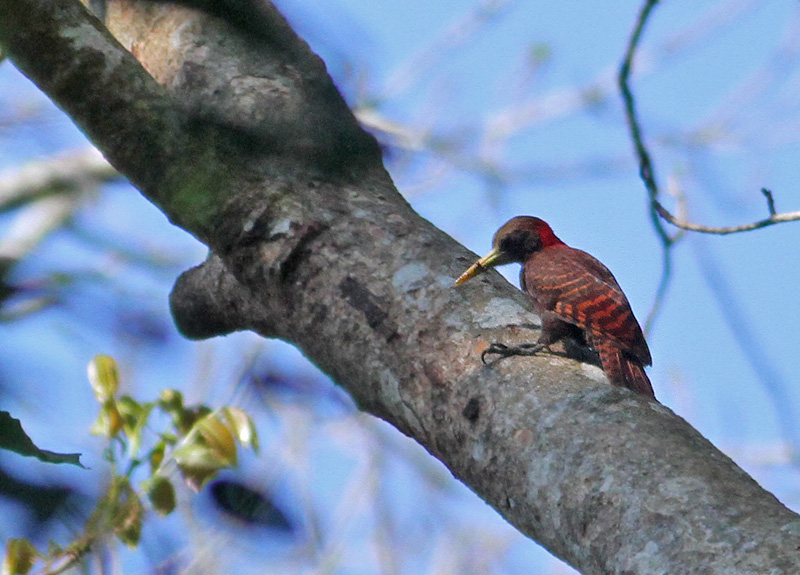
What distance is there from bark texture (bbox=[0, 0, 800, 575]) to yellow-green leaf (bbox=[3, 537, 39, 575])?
2.00ft

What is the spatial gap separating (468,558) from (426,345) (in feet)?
24.3

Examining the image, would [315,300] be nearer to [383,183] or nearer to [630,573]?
[383,183]

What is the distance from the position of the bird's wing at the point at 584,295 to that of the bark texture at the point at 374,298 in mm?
764

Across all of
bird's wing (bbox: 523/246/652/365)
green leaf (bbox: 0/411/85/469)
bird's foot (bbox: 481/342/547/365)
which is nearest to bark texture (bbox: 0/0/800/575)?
bird's foot (bbox: 481/342/547/365)

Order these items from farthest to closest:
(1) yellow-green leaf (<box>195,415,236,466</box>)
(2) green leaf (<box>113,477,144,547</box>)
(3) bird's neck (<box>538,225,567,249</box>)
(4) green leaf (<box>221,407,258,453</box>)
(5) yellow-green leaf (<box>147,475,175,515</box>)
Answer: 1. (3) bird's neck (<box>538,225,567,249</box>)
2. (4) green leaf (<box>221,407,258,453</box>)
3. (1) yellow-green leaf (<box>195,415,236,466</box>)
4. (5) yellow-green leaf (<box>147,475,175,515</box>)
5. (2) green leaf (<box>113,477,144,547</box>)

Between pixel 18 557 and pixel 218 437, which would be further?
pixel 218 437

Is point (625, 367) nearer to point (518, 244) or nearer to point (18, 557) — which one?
point (518, 244)

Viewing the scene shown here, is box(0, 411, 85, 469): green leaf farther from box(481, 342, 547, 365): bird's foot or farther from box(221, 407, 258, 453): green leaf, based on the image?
box(481, 342, 547, 365): bird's foot

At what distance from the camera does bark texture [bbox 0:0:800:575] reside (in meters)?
1.39

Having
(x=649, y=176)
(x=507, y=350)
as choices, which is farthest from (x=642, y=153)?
(x=507, y=350)

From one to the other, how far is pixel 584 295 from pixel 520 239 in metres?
0.58

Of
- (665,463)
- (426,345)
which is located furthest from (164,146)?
(665,463)

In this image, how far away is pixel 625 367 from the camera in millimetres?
2559

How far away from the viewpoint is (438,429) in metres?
1.89
